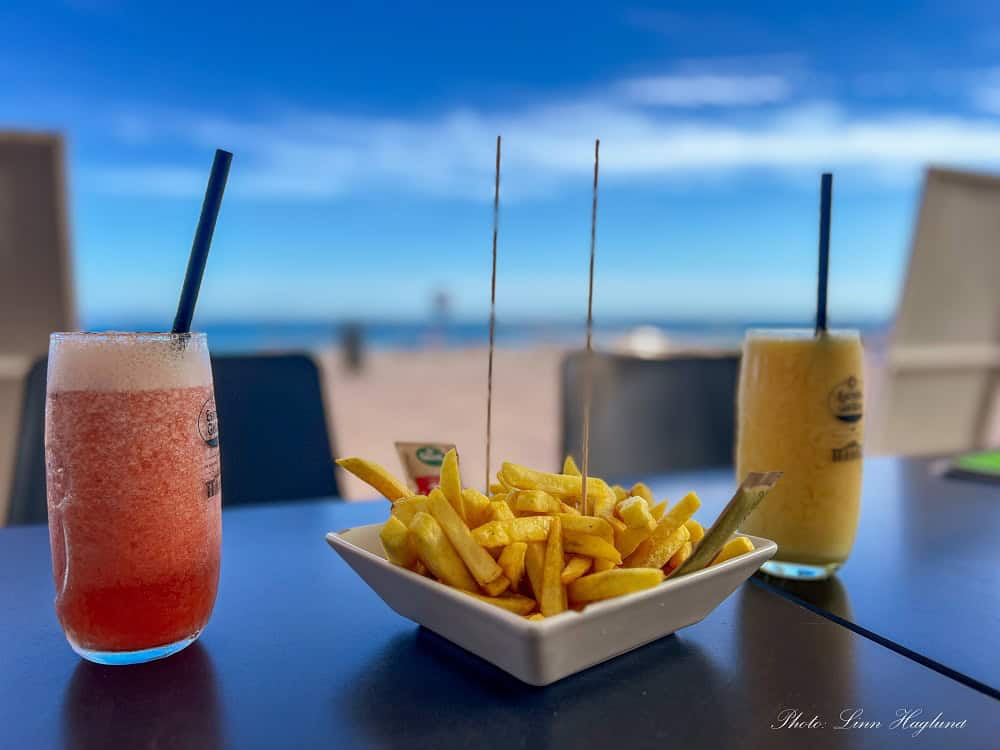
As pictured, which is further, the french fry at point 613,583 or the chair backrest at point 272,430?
the chair backrest at point 272,430

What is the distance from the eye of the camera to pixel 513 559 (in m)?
0.58

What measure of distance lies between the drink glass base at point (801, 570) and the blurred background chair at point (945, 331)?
299 cm

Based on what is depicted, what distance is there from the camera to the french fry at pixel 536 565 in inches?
22.5

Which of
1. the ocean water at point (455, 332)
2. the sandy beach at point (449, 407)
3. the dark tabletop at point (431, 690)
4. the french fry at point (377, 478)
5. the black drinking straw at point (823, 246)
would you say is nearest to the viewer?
the dark tabletop at point (431, 690)

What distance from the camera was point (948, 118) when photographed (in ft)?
55.4

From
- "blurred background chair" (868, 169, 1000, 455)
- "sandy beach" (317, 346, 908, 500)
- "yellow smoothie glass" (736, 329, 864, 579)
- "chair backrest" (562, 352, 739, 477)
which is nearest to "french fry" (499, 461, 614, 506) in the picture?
"yellow smoothie glass" (736, 329, 864, 579)

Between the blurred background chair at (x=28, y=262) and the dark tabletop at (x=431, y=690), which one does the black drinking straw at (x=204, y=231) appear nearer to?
the dark tabletop at (x=431, y=690)

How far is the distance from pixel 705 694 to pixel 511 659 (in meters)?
0.15

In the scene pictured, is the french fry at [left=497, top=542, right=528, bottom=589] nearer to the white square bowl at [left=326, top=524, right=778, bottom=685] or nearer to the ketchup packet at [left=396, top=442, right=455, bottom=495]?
the white square bowl at [left=326, top=524, right=778, bottom=685]

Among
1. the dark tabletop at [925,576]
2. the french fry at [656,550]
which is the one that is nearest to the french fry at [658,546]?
the french fry at [656,550]

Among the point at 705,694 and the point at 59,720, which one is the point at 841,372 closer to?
the point at 705,694

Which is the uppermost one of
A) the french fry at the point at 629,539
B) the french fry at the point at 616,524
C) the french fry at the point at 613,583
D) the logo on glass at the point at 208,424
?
the logo on glass at the point at 208,424

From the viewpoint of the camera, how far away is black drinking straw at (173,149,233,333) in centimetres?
64

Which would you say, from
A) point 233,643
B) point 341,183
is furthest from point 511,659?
point 341,183
